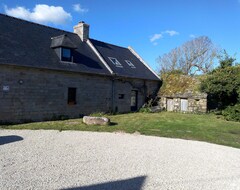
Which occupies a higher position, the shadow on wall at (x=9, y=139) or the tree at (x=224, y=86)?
the tree at (x=224, y=86)

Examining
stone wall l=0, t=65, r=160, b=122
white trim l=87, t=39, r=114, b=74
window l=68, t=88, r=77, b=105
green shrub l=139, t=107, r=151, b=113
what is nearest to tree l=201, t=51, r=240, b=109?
green shrub l=139, t=107, r=151, b=113

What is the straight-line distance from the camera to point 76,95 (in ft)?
50.3

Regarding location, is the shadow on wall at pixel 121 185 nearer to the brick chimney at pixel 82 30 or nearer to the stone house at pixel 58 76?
the stone house at pixel 58 76

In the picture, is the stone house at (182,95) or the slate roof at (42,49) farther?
the stone house at (182,95)

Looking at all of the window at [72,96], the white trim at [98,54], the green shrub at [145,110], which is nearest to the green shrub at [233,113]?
the green shrub at [145,110]

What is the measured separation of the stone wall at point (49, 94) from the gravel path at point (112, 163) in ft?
13.5

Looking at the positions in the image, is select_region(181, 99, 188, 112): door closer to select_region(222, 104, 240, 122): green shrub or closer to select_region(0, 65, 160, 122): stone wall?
select_region(222, 104, 240, 122): green shrub

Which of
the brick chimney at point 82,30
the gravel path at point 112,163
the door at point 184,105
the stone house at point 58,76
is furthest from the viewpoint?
the door at point 184,105

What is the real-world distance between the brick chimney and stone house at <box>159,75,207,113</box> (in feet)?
26.9

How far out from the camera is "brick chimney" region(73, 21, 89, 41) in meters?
18.9

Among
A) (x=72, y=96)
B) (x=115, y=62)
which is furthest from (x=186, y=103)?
(x=72, y=96)

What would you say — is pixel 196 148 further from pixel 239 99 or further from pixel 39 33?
pixel 39 33

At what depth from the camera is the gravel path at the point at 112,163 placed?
175 inches

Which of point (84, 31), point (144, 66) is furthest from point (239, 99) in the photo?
point (84, 31)
